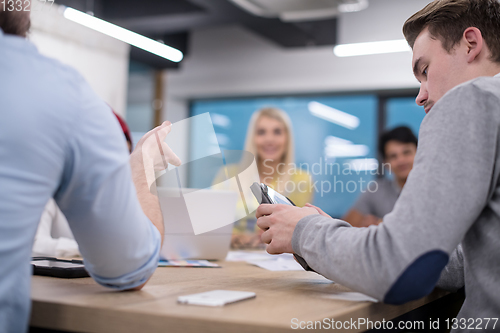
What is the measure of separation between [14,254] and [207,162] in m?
0.82

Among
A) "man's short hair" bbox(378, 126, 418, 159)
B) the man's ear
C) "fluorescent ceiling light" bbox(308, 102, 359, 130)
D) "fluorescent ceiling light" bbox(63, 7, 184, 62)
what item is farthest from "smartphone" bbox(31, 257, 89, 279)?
"fluorescent ceiling light" bbox(308, 102, 359, 130)

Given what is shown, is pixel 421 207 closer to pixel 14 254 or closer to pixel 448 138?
pixel 448 138

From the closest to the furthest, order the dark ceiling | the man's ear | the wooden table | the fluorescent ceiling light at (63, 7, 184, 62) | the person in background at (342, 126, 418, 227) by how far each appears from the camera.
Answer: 1. the wooden table
2. the man's ear
3. the fluorescent ceiling light at (63, 7, 184, 62)
4. the person in background at (342, 126, 418, 227)
5. the dark ceiling

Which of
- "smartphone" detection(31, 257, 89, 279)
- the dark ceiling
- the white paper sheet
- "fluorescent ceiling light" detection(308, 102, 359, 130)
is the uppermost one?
the dark ceiling

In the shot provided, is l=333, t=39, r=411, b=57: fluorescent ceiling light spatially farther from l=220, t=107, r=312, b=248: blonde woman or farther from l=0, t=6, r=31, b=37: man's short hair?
l=0, t=6, r=31, b=37: man's short hair

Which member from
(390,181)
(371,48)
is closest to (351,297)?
(390,181)

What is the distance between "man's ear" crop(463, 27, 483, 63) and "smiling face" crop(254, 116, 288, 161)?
7.86 ft

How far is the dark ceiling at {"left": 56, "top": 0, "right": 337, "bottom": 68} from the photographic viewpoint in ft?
13.8

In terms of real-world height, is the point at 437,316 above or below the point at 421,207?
below

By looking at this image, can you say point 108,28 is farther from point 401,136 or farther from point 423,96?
point 423,96

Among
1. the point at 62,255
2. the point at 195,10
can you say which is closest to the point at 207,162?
the point at 62,255

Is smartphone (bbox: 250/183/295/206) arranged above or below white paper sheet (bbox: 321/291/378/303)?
above

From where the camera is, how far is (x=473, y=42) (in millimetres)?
994

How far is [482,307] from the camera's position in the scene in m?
0.84
